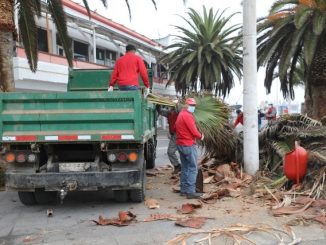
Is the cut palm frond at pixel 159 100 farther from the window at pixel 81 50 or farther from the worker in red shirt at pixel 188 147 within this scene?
the window at pixel 81 50

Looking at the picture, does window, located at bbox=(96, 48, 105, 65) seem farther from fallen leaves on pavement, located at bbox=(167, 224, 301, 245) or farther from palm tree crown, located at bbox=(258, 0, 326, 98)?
fallen leaves on pavement, located at bbox=(167, 224, 301, 245)

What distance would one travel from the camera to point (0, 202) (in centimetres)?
897

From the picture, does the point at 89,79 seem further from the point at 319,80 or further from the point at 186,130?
the point at 319,80

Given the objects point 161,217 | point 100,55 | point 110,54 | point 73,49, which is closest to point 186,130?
point 161,217

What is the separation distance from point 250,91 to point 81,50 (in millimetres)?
22184

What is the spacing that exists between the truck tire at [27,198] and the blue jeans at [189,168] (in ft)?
8.59

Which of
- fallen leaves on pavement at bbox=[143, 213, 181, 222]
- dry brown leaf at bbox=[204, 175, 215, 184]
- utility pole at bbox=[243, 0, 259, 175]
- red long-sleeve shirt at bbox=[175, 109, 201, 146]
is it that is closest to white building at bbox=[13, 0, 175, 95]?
utility pole at bbox=[243, 0, 259, 175]

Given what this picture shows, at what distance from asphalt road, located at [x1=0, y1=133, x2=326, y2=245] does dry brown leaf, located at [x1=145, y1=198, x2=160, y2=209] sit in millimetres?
78

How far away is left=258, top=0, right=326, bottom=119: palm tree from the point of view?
15.5 m

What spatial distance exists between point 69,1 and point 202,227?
73.0 feet

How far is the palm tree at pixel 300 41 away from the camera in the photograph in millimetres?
15484

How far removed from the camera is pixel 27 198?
8.40 m

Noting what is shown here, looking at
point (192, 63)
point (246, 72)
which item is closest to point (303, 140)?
point (246, 72)

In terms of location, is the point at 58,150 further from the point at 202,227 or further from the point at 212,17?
the point at 212,17
